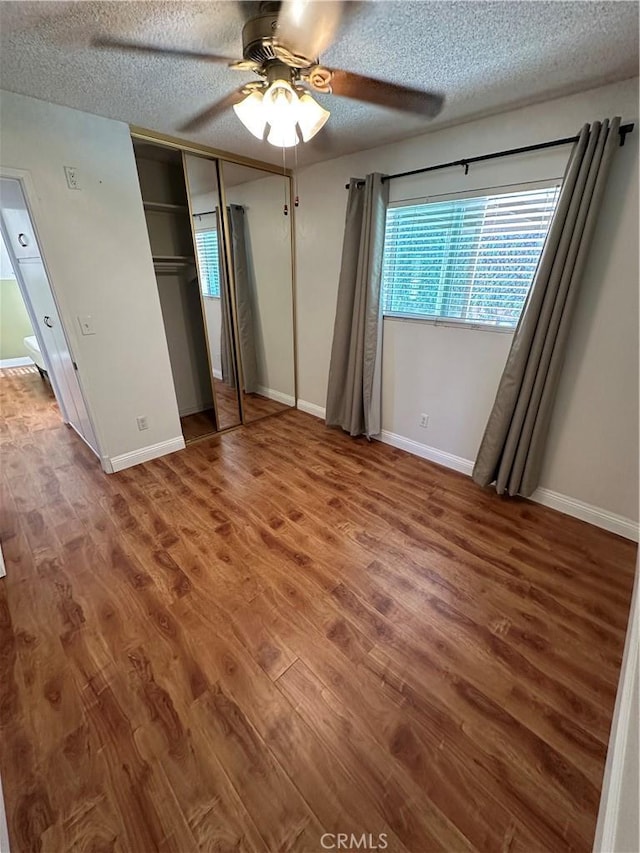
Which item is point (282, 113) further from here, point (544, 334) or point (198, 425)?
point (198, 425)

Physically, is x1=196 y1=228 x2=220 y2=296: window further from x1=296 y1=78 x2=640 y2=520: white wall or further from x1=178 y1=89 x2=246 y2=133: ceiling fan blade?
x1=296 y1=78 x2=640 y2=520: white wall

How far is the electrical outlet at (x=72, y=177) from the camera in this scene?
2119 mm

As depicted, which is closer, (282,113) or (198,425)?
(282,113)

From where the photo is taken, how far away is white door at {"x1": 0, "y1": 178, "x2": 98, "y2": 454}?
88.6 inches

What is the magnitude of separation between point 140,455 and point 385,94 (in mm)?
2883

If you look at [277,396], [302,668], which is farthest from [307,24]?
[277,396]

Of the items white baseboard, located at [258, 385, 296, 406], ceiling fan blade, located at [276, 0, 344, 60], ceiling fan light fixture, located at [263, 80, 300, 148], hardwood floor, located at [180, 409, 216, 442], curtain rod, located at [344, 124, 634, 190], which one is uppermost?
ceiling fan blade, located at [276, 0, 344, 60]

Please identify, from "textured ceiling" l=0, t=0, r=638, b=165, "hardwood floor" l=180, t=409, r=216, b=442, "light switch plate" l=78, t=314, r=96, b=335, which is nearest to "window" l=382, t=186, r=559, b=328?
"textured ceiling" l=0, t=0, r=638, b=165

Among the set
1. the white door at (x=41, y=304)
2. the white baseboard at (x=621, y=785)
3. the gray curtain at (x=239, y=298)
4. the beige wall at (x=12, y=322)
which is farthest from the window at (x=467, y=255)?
the beige wall at (x=12, y=322)

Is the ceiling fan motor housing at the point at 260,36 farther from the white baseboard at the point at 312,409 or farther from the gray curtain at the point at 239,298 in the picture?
the white baseboard at the point at 312,409

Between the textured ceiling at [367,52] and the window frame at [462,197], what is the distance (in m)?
0.39

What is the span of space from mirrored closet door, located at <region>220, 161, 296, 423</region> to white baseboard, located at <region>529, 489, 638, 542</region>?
2.60m

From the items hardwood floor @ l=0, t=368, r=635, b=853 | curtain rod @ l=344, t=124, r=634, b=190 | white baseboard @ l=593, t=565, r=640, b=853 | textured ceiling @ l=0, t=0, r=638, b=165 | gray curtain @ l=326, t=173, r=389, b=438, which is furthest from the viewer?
gray curtain @ l=326, t=173, r=389, b=438

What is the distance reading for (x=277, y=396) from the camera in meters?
4.05
